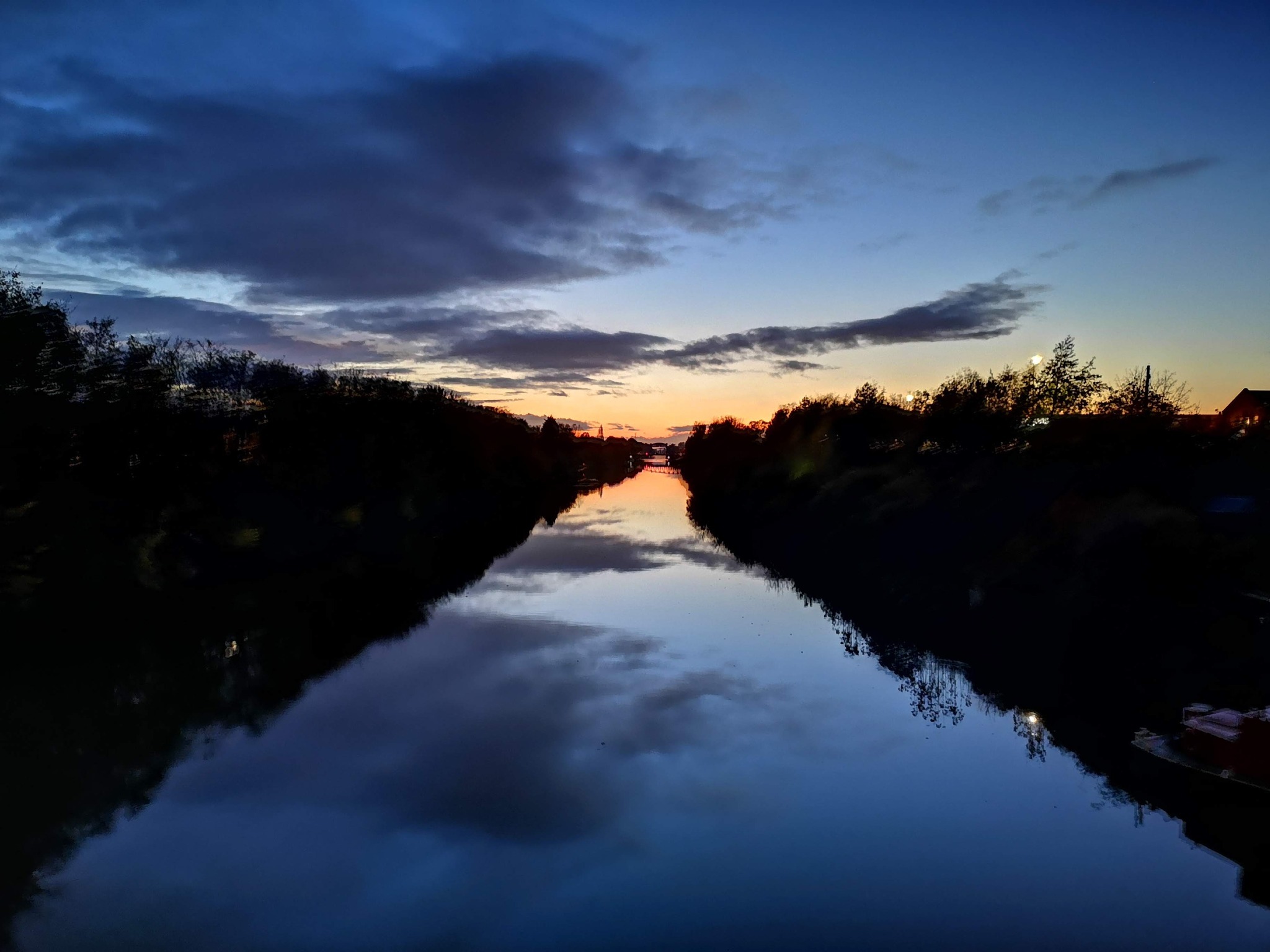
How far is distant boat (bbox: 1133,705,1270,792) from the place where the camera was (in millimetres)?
15328

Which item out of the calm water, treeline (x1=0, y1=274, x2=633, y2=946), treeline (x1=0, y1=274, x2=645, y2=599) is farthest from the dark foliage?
treeline (x1=0, y1=274, x2=645, y2=599)

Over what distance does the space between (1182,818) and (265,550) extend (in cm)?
4946

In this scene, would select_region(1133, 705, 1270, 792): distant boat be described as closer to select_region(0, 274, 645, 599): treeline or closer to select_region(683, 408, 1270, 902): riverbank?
select_region(683, 408, 1270, 902): riverbank

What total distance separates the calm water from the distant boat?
2.33m

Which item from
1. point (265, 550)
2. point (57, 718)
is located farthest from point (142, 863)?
point (265, 550)

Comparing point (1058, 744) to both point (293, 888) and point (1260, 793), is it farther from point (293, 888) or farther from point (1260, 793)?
point (293, 888)

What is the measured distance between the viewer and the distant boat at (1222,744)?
15.3 metres

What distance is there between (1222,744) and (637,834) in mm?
13033

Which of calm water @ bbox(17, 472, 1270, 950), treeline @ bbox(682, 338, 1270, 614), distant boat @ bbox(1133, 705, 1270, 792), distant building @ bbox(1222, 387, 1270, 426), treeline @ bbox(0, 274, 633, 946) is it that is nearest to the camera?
calm water @ bbox(17, 472, 1270, 950)

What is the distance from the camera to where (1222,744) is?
1623cm

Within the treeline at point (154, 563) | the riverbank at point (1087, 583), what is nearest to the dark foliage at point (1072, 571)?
the riverbank at point (1087, 583)

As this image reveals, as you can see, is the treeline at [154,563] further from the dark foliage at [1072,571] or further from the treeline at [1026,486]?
the treeline at [1026,486]

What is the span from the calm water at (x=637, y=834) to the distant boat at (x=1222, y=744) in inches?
91.7

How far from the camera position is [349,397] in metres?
76.9
